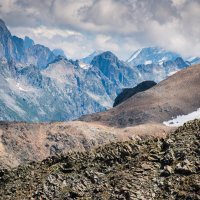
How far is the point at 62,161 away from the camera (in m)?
43.7

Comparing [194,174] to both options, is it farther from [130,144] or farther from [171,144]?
[130,144]

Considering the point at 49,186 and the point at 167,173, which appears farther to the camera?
the point at 49,186

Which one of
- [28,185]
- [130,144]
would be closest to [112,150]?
[130,144]

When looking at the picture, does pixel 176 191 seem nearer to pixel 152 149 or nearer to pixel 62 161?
pixel 152 149

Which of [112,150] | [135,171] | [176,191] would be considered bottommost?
[176,191]

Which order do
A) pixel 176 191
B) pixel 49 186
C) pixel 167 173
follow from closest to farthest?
1. pixel 176 191
2. pixel 167 173
3. pixel 49 186

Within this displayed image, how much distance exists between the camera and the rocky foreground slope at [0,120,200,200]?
109 feet

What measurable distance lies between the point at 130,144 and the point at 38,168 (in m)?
9.68

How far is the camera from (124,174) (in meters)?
35.9

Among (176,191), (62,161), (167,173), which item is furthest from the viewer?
(62,161)

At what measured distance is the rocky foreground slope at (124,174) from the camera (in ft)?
109

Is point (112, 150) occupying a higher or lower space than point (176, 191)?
higher

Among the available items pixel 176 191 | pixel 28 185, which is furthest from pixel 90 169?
pixel 176 191

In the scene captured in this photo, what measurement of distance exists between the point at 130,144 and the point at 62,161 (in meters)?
7.05
